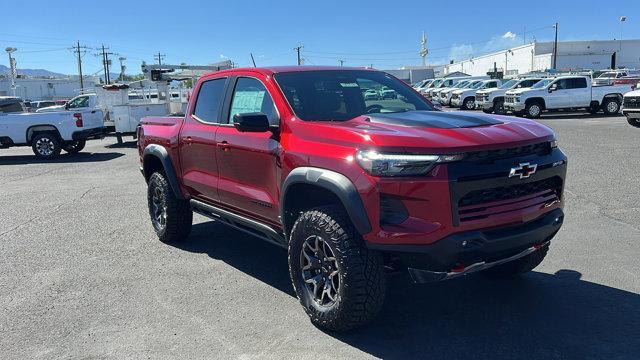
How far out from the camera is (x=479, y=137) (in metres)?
3.43

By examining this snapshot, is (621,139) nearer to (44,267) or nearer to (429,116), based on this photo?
(429,116)

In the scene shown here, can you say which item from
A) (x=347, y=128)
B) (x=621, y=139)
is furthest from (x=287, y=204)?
(x=621, y=139)

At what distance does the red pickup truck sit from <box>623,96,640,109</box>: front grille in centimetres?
1530

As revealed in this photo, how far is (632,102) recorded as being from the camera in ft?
57.2

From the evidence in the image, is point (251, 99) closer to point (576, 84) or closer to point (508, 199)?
point (508, 199)

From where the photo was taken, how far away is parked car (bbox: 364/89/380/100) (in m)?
4.79

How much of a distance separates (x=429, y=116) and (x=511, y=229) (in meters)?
1.13

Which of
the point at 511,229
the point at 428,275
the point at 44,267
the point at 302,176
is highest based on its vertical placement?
the point at 302,176

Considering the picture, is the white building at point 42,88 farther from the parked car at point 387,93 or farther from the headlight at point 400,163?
the headlight at point 400,163

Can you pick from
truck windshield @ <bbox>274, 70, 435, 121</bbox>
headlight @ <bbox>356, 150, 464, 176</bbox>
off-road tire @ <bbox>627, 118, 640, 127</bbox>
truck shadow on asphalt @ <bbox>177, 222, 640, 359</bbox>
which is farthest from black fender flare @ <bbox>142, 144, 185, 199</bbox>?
off-road tire @ <bbox>627, 118, 640, 127</bbox>

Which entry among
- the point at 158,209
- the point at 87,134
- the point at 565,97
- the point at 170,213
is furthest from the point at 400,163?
the point at 565,97

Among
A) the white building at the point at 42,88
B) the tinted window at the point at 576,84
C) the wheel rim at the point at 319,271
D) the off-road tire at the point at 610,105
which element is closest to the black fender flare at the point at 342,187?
the wheel rim at the point at 319,271

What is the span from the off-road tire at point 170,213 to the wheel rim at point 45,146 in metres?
11.3

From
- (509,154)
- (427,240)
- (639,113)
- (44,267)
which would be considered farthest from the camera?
(639,113)
